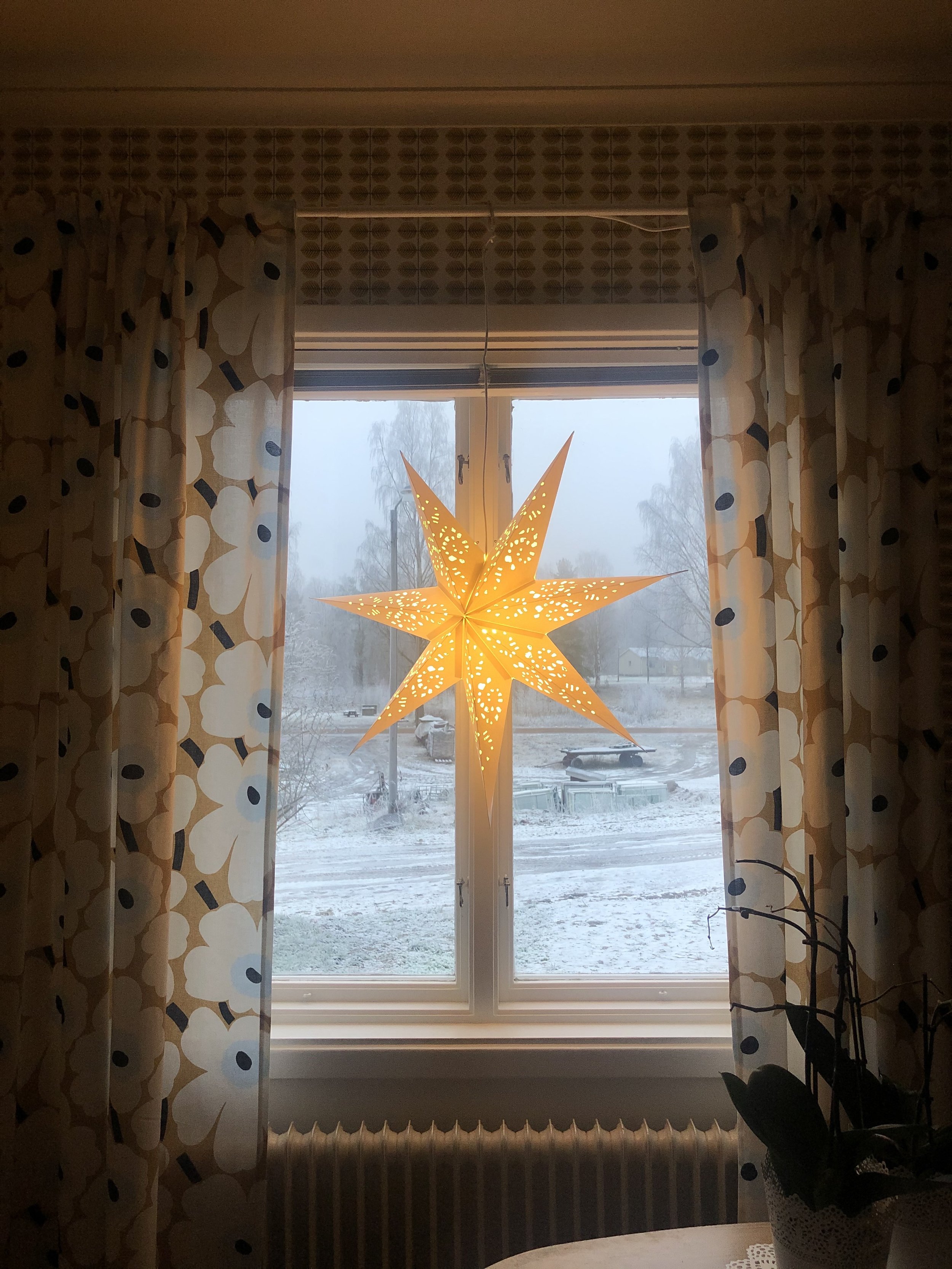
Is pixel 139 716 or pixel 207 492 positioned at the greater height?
pixel 207 492

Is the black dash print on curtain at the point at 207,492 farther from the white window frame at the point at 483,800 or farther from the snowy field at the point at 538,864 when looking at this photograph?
the snowy field at the point at 538,864

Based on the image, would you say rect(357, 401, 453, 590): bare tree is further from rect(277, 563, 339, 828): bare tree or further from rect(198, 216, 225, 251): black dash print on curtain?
rect(198, 216, 225, 251): black dash print on curtain

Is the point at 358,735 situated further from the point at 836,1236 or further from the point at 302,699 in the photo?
the point at 836,1236

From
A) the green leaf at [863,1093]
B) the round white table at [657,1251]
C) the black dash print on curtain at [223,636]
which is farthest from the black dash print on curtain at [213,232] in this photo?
the round white table at [657,1251]

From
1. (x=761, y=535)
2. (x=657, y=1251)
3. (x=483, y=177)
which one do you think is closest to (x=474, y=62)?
(x=483, y=177)

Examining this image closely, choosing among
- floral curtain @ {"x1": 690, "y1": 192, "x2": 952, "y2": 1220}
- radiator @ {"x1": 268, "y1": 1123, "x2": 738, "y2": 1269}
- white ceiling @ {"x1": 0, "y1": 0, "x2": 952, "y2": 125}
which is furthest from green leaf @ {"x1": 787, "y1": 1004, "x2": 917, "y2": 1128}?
white ceiling @ {"x1": 0, "y1": 0, "x2": 952, "y2": 125}

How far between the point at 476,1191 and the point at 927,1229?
108 centimetres

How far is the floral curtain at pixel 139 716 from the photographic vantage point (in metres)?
1.80

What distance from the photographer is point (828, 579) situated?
186 centimetres

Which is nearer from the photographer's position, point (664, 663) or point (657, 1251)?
point (657, 1251)

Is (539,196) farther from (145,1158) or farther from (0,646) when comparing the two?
(145,1158)

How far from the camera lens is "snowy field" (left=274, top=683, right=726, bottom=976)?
7.01 feet

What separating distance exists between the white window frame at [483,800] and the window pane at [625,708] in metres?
0.07

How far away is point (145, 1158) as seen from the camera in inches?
69.1
